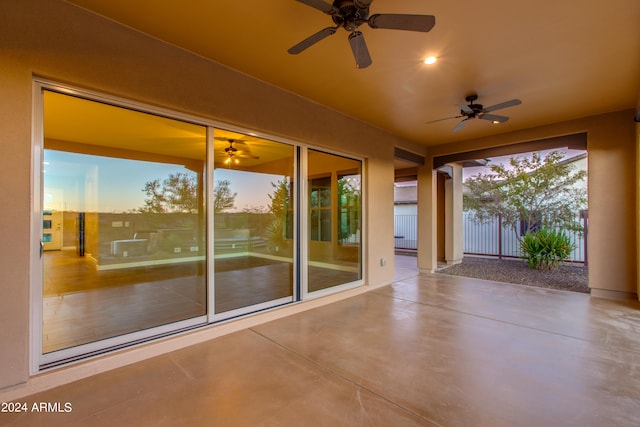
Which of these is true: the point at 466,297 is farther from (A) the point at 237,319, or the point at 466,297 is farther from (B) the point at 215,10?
(B) the point at 215,10

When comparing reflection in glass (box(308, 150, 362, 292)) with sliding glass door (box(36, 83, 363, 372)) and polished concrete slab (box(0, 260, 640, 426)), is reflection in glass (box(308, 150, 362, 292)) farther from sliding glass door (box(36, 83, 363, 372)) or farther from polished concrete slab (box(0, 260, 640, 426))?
polished concrete slab (box(0, 260, 640, 426))

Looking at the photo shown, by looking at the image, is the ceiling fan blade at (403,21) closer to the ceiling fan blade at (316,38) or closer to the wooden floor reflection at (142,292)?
the ceiling fan blade at (316,38)

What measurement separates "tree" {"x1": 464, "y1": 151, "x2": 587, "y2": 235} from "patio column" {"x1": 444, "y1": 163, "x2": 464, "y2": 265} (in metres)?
1.25

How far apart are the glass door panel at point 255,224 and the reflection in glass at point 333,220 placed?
0.40 metres

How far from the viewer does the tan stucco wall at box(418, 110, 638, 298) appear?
450cm

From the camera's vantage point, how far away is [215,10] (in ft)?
7.69

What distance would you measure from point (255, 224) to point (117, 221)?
241 cm

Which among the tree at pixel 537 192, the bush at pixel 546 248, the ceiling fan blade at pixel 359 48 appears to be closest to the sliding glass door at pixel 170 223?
the ceiling fan blade at pixel 359 48

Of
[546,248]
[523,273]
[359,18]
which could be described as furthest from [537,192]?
[359,18]

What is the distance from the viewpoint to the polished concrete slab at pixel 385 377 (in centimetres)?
187

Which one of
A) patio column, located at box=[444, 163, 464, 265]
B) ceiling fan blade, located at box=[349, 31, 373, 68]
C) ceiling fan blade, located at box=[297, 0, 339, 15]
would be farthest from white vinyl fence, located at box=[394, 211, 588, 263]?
ceiling fan blade, located at box=[297, 0, 339, 15]

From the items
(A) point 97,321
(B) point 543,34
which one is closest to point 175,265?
(A) point 97,321

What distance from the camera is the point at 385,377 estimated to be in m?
2.32

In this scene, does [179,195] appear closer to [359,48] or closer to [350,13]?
[359,48]
